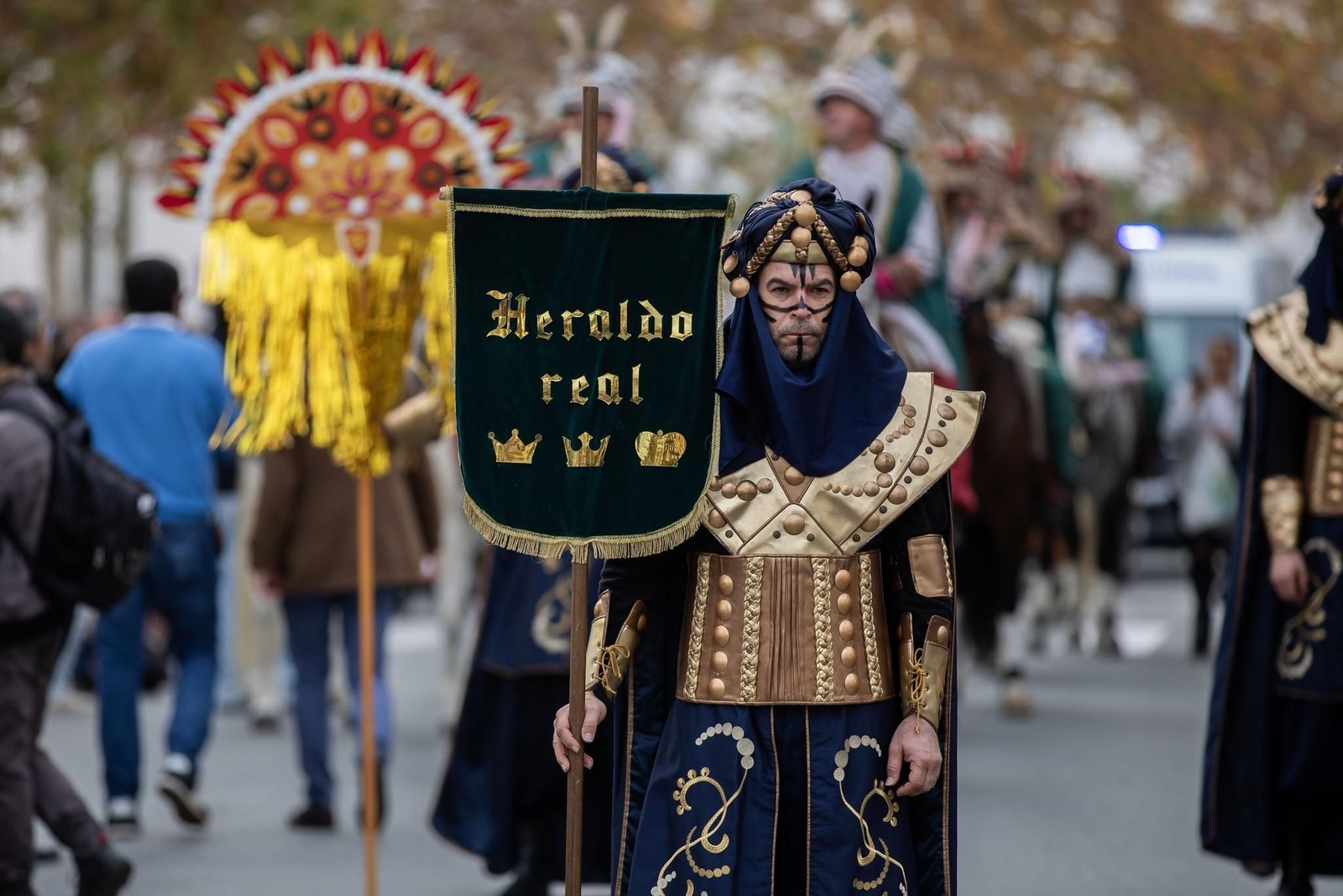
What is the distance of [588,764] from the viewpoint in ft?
15.9

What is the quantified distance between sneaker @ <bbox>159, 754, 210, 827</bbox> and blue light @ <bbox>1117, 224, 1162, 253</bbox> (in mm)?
7243

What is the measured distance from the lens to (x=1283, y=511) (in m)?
6.78

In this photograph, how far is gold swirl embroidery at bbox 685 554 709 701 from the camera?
4.79m

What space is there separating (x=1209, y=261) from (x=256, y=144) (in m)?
17.9

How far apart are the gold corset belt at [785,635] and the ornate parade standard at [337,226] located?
2.75m

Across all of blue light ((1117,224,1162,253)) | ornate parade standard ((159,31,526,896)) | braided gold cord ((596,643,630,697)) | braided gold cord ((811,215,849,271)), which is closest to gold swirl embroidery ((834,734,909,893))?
braided gold cord ((596,643,630,697))

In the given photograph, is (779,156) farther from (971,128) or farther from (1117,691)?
(1117,691)

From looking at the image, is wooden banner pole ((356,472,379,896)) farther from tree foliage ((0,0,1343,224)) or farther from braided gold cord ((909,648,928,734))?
tree foliage ((0,0,1343,224))

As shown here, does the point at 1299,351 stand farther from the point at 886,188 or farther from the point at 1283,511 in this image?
the point at 886,188

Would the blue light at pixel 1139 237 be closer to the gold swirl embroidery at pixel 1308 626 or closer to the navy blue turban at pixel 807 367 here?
the gold swirl embroidery at pixel 1308 626

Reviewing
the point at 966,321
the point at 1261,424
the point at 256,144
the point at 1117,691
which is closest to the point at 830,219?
the point at 1261,424

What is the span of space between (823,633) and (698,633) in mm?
267

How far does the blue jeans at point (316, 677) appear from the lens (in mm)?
8797

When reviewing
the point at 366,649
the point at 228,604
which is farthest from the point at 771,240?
the point at 228,604
